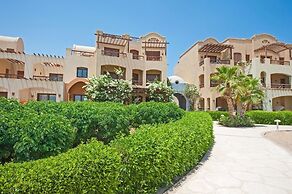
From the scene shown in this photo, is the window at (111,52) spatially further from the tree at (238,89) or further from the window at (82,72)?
the tree at (238,89)

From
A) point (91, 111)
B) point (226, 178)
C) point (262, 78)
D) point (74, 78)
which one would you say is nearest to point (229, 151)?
point (226, 178)

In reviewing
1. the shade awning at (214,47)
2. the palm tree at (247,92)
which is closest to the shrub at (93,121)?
the palm tree at (247,92)

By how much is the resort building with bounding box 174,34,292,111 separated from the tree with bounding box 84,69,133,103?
46.1 feet

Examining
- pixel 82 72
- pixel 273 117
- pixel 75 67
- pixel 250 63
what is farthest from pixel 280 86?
pixel 75 67

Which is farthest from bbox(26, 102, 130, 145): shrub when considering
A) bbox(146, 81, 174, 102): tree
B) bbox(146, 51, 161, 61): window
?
bbox(146, 51, 161, 61): window

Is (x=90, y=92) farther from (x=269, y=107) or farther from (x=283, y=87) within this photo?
(x=283, y=87)

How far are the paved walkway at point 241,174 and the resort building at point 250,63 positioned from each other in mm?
22820

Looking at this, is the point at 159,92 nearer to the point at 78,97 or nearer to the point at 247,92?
the point at 247,92

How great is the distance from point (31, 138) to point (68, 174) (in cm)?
244

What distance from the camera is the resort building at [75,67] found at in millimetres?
25688

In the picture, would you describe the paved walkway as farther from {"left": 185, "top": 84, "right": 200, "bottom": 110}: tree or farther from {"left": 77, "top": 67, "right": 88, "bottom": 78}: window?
{"left": 185, "top": 84, "right": 200, "bottom": 110}: tree

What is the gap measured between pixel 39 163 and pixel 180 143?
11.5ft

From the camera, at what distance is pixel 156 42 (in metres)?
32.3

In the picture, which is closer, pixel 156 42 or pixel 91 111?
pixel 91 111
